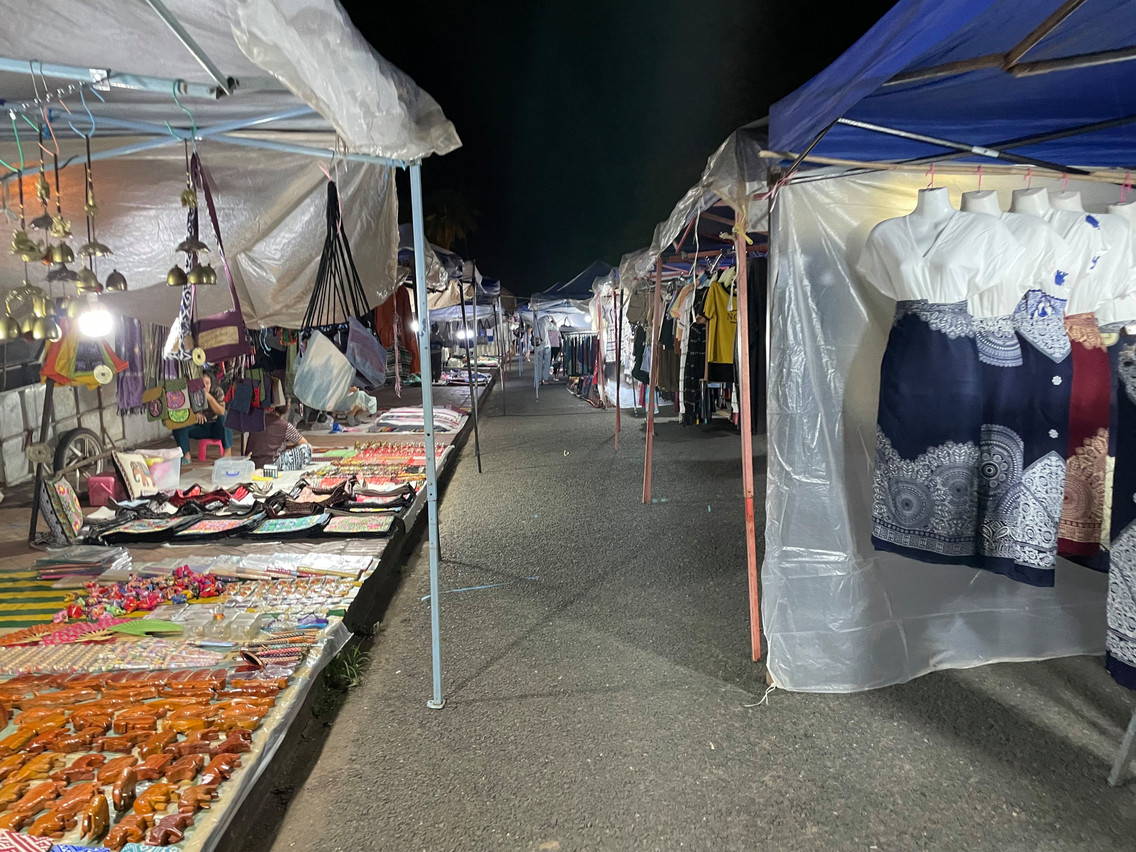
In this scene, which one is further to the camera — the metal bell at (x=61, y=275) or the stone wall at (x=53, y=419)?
the stone wall at (x=53, y=419)

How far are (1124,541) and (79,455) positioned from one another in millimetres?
7644

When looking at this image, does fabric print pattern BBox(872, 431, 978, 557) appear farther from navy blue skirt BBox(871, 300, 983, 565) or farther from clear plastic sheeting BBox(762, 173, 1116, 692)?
clear plastic sheeting BBox(762, 173, 1116, 692)

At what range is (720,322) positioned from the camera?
7.74 metres

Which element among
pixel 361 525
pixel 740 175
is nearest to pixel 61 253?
pixel 740 175

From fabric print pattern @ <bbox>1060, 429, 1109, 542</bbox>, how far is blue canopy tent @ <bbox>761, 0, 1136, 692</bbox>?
21.4 inches

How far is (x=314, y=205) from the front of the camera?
186 inches

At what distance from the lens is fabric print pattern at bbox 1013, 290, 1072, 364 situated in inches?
123

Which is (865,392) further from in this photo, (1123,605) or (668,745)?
(668,745)

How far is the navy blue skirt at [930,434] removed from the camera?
311 cm

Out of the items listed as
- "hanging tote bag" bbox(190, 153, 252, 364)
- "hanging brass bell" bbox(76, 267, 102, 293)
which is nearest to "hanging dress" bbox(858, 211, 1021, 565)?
"hanging brass bell" bbox(76, 267, 102, 293)

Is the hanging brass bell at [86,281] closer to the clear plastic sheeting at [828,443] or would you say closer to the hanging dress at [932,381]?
the clear plastic sheeting at [828,443]

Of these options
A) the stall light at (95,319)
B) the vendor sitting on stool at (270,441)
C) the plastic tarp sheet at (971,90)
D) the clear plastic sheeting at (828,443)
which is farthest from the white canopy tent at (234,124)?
the vendor sitting on stool at (270,441)

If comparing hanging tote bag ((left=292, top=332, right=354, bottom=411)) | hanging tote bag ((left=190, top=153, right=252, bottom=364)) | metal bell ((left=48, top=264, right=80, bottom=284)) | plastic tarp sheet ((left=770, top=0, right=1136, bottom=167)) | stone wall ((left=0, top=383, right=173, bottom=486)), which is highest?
plastic tarp sheet ((left=770, top=0, right=1136, bottom=167))

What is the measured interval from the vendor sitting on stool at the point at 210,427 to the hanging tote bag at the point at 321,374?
293cm
